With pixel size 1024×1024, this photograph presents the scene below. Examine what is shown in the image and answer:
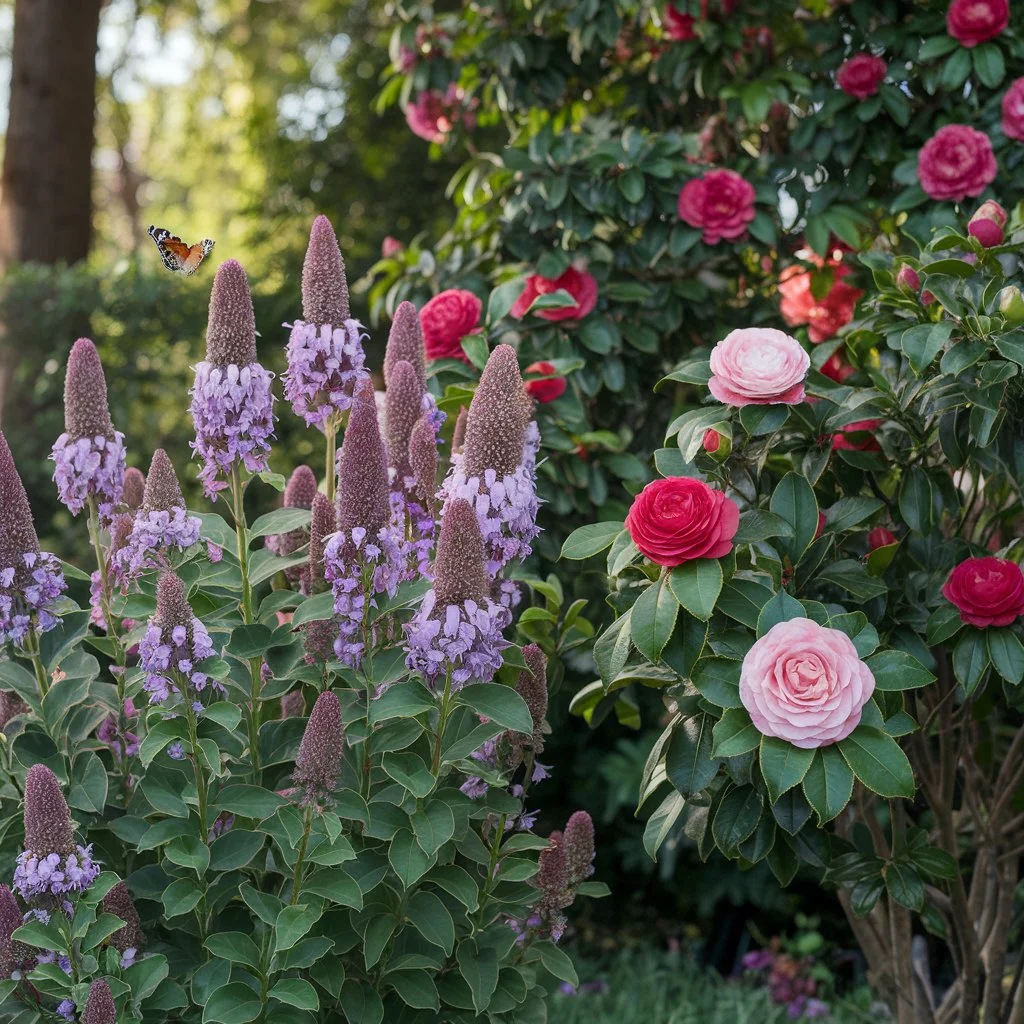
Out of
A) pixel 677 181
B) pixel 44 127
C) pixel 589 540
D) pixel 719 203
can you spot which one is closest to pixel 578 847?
pixel 589 540

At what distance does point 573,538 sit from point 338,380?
0.48 metres

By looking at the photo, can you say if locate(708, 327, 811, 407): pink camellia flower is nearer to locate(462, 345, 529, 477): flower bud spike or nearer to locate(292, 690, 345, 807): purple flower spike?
locate(462, 345, 529, 477): flower bud spike

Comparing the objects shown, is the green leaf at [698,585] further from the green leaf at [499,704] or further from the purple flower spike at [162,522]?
the purple flower spike at [162,522]

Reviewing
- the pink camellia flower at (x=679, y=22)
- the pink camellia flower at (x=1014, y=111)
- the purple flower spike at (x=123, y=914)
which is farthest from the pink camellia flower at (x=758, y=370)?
the pink camellia flower at (x=679, y=22)

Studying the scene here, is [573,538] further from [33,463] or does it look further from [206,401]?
[33,463]

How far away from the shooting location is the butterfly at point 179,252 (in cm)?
212

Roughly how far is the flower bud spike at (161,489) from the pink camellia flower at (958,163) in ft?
6.63

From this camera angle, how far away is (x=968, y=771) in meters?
2.85

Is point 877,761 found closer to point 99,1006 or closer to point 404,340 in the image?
point 404,340

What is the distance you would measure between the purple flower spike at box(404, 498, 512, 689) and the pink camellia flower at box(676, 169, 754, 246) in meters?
1.58

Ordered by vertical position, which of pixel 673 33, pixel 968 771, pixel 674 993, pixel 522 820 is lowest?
pixel 674 993

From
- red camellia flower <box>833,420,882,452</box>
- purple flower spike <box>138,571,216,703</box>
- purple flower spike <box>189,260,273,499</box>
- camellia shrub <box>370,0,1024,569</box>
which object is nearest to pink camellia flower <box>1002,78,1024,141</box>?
camellia shrub <box>370,0,1024,569</box>

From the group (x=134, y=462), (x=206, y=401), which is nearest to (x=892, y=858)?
(x=206, y=401)

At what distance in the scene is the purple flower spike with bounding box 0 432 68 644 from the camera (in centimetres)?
184
